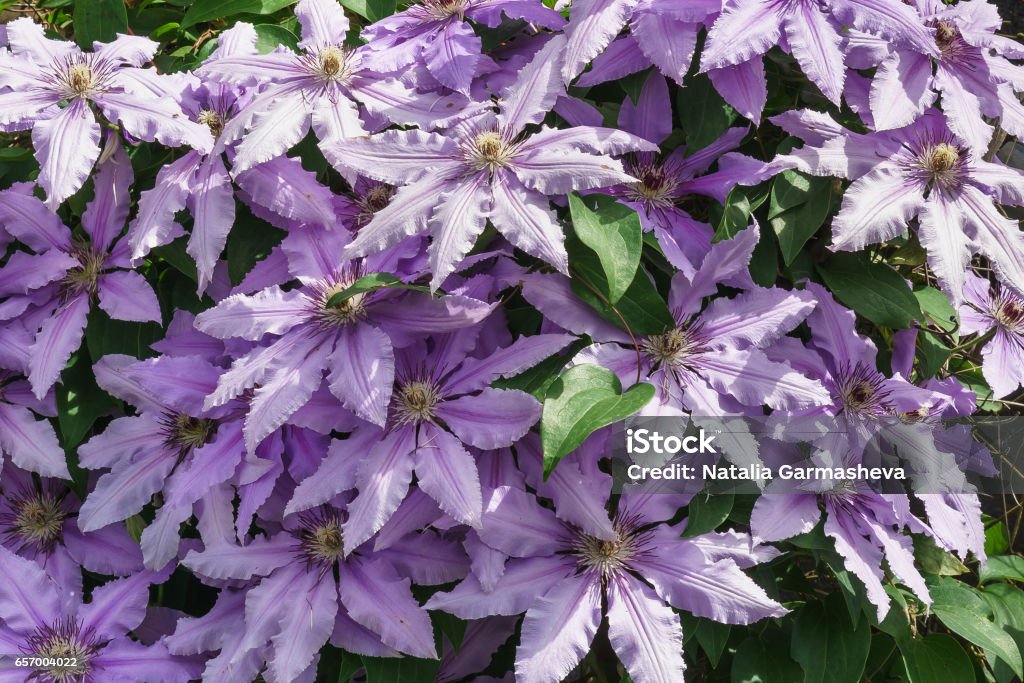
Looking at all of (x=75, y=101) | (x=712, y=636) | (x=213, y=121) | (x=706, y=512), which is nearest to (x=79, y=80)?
(x=75, y=101)

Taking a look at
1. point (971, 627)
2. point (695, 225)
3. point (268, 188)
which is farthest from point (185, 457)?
point (971, 627)

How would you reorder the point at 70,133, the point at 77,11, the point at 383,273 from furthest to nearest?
the point at 77,11 → the point at 70,133 → the point at 383,273

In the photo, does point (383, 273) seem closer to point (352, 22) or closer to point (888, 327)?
point (352, 22)

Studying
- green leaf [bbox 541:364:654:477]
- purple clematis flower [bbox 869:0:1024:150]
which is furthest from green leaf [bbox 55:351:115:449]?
purple clematis flower [bbox 869:0:1024:150]

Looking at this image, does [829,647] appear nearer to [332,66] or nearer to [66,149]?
[332,66]

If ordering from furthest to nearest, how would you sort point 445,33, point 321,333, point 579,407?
point 445,33
point 321,333
point 579,407
